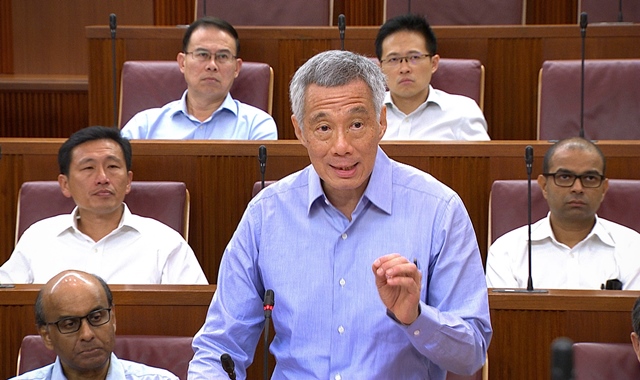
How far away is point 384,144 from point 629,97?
475 mm

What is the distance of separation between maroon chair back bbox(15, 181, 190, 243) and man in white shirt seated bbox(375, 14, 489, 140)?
0.40 m

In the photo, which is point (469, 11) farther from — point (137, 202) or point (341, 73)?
point (341, 73)

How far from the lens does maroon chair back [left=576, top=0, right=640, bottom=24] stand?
1.83m

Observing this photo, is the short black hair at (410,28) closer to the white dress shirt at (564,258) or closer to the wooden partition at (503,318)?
the white dress shirt at (564,258)

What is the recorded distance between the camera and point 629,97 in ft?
5.09

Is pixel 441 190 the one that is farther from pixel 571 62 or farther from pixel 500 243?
pixel 571 62

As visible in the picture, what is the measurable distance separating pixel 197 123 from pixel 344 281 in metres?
0.94

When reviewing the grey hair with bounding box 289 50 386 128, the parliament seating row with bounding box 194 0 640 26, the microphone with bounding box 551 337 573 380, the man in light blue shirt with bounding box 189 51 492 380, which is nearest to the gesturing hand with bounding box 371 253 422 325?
the man in light blue shirt with bounding box 189 51 492 380

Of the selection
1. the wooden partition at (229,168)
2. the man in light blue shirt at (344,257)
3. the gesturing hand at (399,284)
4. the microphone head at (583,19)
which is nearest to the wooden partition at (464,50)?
the microphone head at (583,19)

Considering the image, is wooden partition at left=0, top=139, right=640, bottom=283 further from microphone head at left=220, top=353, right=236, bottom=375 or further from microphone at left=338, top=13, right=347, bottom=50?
microphone head at left=220, top=353, right=236, bottom=375

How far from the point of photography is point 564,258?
1.25 m

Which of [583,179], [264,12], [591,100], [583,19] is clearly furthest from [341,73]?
[264,12]

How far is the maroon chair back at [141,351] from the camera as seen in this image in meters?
1.00

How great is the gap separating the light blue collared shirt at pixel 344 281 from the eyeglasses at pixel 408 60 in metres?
0.82
